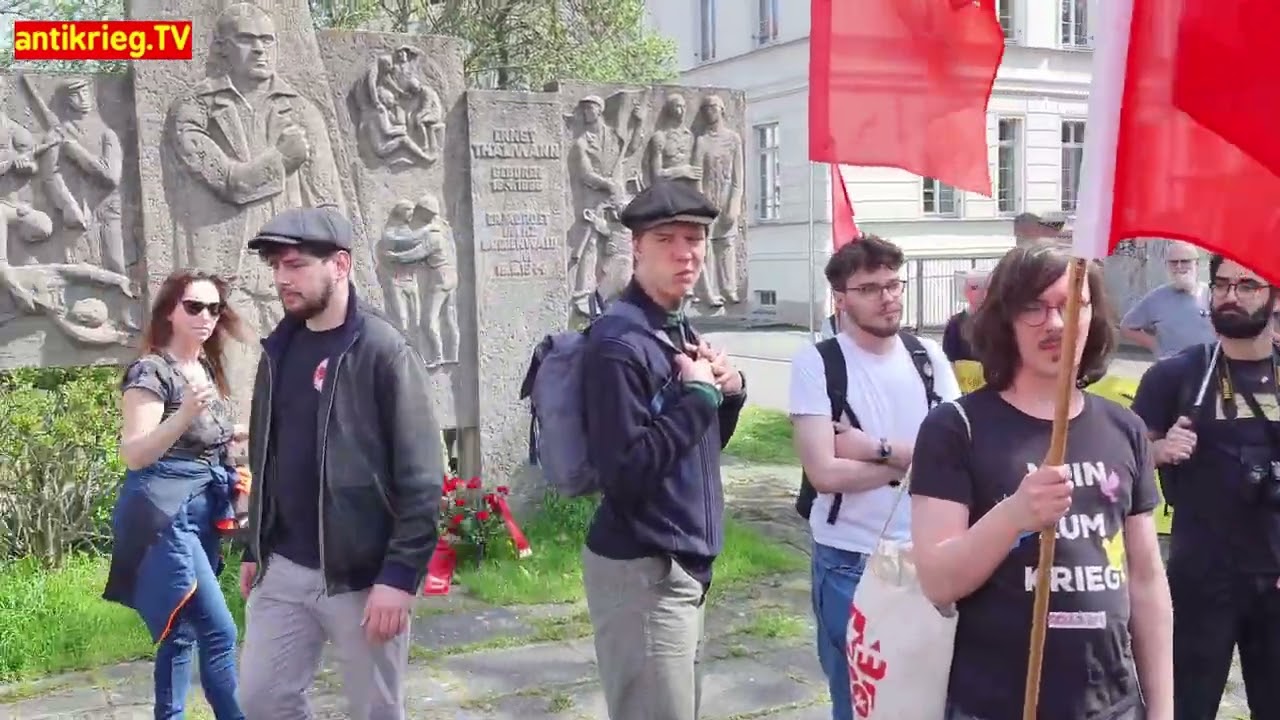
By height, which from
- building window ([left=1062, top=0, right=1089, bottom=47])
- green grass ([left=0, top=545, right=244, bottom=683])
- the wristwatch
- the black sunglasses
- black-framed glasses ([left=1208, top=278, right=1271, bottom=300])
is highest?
→ building window ([left=1062, top=0, right=1089, bottom=47])

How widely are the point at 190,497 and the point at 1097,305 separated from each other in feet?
10.0

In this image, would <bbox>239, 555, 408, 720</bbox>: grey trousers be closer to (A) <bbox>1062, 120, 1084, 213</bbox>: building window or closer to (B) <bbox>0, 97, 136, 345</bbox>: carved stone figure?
(B) <bbox>0, 97, 136, 345</bbox>: carved stone figure

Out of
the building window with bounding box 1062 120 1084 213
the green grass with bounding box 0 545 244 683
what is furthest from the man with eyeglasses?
the building window with bounding box 1062 120 1084 213

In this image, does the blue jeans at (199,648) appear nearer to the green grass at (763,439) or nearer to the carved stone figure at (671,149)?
the carved stone figure at (671,149)

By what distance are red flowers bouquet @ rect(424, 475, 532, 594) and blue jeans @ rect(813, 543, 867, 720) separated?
136 inches

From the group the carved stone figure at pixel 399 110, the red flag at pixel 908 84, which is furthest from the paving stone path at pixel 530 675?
the carved stone figure at pixel 399 110

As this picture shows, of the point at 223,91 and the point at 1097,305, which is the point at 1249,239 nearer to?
the point at 1097,305

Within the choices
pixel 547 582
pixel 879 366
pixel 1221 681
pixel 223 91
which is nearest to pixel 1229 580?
pixel 1221 681

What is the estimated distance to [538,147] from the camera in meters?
7.32

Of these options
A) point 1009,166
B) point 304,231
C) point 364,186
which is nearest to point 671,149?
point 364,186

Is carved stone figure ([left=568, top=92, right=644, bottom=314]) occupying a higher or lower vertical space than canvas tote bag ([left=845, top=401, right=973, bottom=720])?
higher

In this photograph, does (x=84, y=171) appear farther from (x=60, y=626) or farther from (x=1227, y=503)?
(x=1227, y=503)

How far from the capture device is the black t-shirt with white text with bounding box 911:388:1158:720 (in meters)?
2.31

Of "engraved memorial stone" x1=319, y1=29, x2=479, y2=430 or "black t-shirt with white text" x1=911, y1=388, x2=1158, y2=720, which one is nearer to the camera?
"black t-shirt with white text" x1=911, y1=388, x2=1158, y2=720
